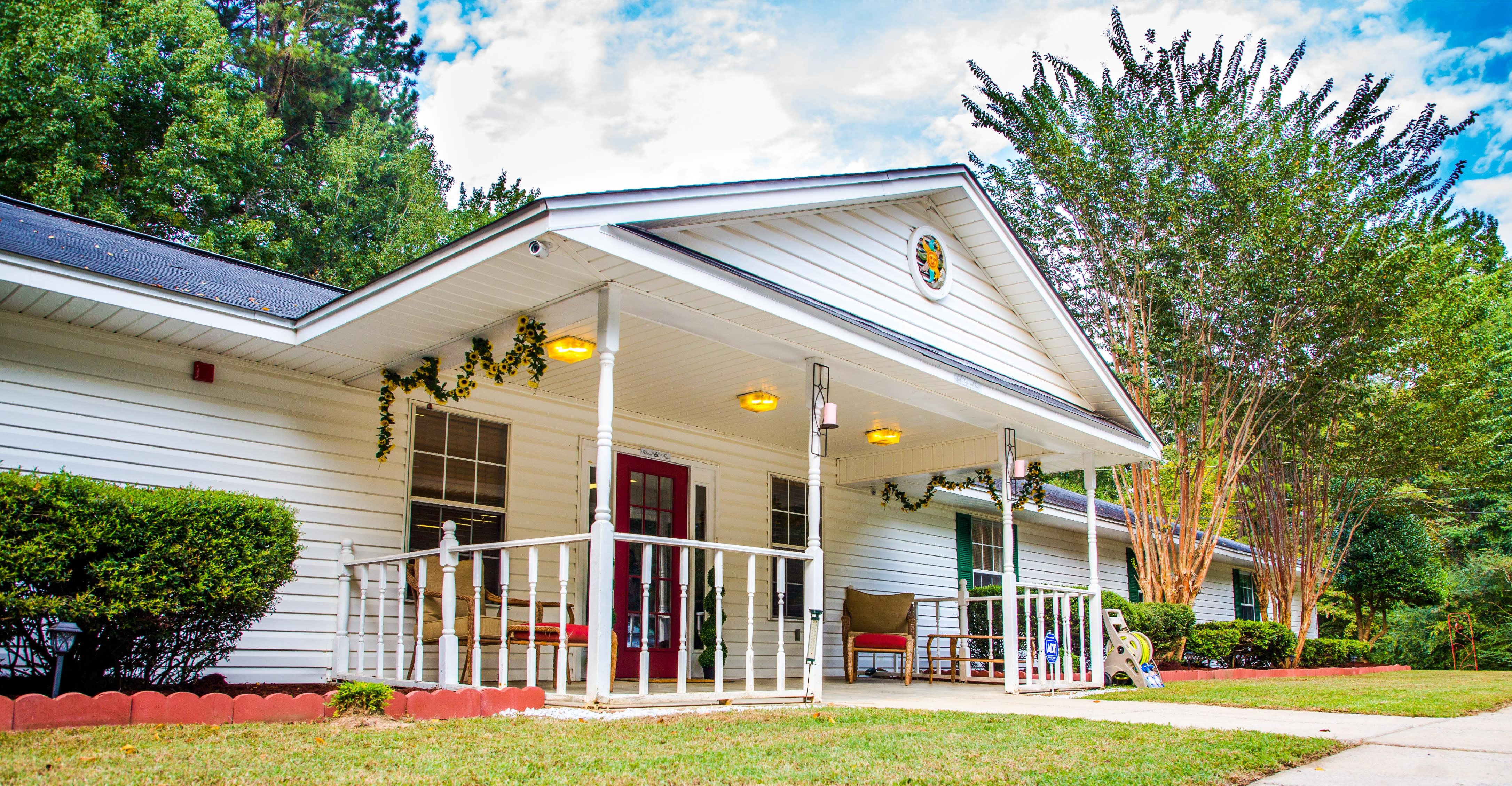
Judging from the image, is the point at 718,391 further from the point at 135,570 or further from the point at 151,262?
the point at 135,570

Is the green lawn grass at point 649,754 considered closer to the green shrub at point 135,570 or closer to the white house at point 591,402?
the green shrub at point 135,570

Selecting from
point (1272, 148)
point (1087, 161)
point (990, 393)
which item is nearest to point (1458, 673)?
point (1272, 148)

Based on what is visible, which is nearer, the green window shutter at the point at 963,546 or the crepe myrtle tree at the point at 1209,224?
the green window shutter at the point at 963,546

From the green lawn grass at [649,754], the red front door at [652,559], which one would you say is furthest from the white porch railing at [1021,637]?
the green lawn grass at [649,754]

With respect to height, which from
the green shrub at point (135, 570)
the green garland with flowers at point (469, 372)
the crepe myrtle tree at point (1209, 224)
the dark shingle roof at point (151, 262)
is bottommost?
the green shrub at point (135, 570)

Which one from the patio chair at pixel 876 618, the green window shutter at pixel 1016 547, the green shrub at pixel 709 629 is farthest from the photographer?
the green window shutter at pixel 1016 547

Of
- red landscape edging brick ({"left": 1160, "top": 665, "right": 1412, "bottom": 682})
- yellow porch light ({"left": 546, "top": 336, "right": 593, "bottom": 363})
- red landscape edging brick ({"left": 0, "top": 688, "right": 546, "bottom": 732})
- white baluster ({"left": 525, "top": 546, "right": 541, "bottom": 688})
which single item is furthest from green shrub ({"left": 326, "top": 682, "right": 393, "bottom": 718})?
red landscape edging brick ({"left": 1160, "top": 665, "right": 1412, "bottom": 682})

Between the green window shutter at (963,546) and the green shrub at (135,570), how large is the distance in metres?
8.90

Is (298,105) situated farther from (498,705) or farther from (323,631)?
(498,705)

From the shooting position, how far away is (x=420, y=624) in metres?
5.94

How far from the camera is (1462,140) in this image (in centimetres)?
3447

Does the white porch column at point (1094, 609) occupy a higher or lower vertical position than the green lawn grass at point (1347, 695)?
higher

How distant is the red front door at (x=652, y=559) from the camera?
844 centimetres

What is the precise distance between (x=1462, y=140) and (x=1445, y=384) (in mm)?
26131
